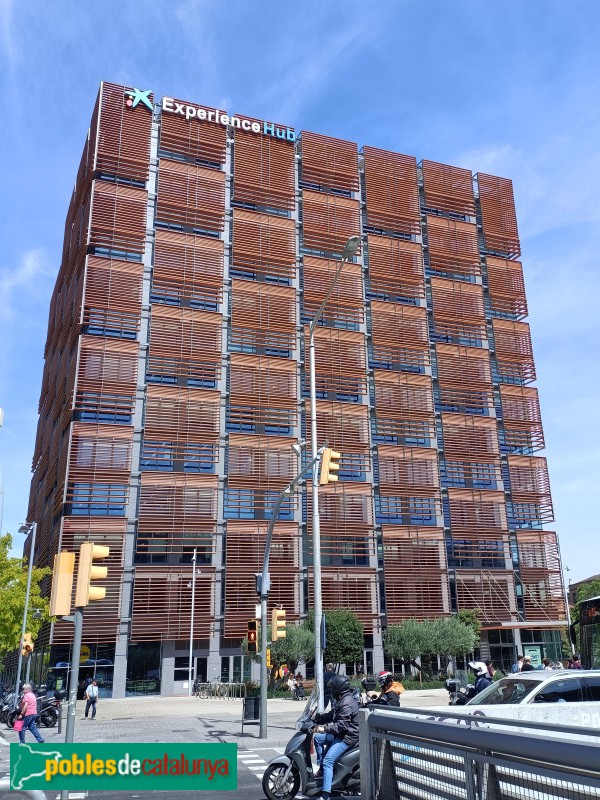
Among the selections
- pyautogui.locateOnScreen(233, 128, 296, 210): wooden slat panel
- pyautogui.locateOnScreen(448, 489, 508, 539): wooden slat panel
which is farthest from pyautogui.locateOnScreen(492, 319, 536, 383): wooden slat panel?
pyautogui.locateOnScreen(233, 128, 296, 210): wooden slat panel

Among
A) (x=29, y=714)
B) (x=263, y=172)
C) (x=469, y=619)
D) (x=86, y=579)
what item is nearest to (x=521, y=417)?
(x=469, y=619)

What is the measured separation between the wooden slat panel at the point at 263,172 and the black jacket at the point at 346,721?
55115mm

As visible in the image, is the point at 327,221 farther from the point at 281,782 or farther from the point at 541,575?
the point at 281,782

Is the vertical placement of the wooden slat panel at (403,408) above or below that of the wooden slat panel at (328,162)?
below

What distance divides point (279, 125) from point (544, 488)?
1610 inches

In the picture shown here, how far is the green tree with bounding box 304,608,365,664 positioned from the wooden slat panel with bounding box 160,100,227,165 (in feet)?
129

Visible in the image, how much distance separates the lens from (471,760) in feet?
14.3

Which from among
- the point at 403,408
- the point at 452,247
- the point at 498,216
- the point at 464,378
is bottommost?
the point at 403,408

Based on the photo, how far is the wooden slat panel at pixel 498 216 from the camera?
6969cm

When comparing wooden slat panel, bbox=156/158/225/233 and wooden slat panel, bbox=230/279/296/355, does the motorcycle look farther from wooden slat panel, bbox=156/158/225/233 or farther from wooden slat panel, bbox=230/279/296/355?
wooden slat panel, bbox=156/158/225/233

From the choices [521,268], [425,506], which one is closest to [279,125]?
[521,268]

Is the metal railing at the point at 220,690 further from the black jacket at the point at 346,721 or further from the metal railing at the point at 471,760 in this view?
the metal railing at the point at 471,760

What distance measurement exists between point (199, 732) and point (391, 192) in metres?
55.0

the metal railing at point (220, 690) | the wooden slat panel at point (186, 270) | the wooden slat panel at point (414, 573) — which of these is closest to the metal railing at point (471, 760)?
the metal railing at point (220, 690)
